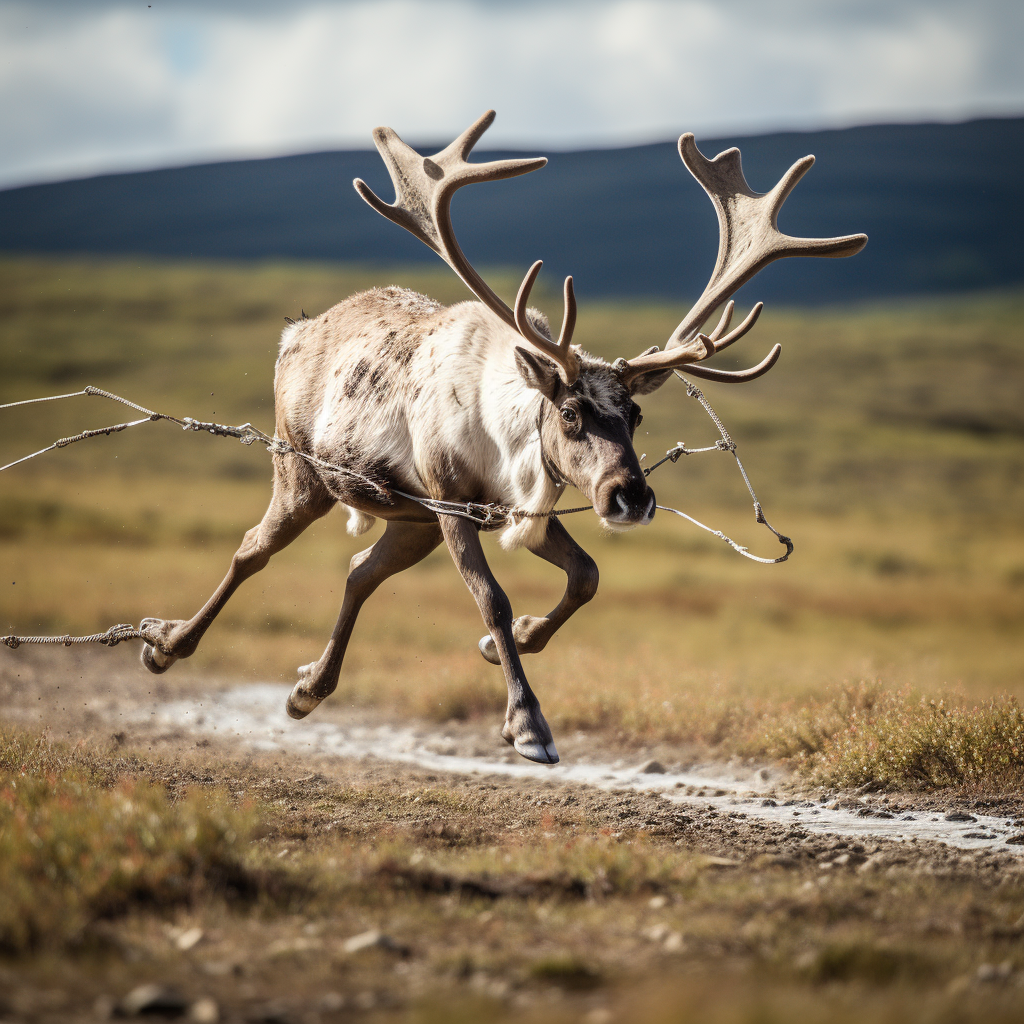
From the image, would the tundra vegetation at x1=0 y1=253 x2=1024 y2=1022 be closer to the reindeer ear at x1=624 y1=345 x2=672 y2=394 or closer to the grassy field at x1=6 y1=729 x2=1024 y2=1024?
the grassy field at x1=6 y1=729 x2=1024 y2=1024

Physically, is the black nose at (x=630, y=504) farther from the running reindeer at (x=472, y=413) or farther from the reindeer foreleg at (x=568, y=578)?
the reindeer foreleg at (x=568, y=578)

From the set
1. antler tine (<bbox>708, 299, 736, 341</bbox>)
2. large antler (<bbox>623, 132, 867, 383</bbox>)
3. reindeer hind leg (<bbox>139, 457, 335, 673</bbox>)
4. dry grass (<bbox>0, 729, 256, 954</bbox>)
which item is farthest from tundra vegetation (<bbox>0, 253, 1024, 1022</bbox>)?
antler tine (<bbox>708, 299, 736, 341</bbox>)

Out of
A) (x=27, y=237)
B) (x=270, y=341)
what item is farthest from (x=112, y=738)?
(x=27, y=237)

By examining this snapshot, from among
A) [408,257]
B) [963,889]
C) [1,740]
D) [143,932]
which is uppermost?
[143,932]

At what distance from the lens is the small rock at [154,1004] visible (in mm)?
2930

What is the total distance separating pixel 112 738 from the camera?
8.19 meters

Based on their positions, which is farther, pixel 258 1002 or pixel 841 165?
pixel 841 165

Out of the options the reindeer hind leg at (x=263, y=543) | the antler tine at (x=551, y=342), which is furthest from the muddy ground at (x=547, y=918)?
the antler tine at (x=551, y=342)

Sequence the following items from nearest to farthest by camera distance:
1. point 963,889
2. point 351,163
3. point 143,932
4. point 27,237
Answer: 1. point 143,932
2. point 963,889
3. point 27,237
4. point 351,163

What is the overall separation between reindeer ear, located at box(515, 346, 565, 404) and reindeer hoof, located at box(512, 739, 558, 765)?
1713 millimetres

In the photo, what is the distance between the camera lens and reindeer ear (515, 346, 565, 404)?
5340 millimetres

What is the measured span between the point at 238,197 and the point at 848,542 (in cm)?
14699

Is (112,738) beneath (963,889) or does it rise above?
beneath

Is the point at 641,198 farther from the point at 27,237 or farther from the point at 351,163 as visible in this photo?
the point at 27,237
